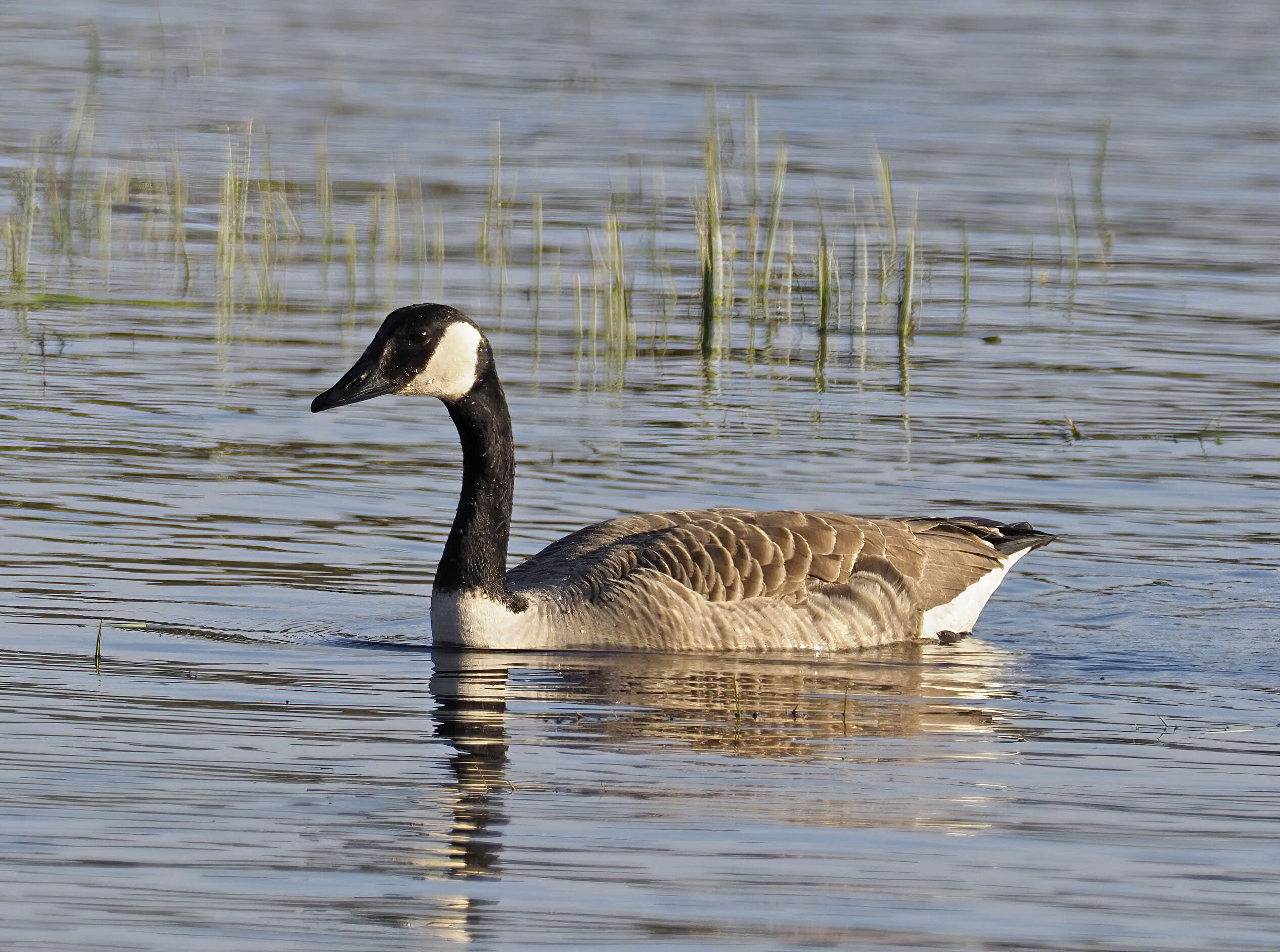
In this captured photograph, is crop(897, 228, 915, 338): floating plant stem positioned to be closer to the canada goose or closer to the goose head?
the canada goose

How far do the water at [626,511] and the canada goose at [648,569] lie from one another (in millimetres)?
224

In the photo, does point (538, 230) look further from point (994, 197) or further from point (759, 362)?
point (994, 197)

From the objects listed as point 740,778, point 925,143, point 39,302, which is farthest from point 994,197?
point 740,778

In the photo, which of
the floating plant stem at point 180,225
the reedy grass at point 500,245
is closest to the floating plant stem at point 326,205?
the reedy grass at point 500,245

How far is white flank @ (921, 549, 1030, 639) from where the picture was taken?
11.8m

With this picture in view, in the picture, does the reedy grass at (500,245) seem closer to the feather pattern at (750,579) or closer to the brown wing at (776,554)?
the brown wing at (776,554)

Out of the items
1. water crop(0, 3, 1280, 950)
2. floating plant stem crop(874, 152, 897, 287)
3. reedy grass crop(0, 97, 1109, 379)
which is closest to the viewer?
water crop(0, 3, 1280, 950)

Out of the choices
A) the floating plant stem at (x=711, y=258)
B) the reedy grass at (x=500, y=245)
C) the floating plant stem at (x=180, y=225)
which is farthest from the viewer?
the floating plant stem at (x=180, y=225)

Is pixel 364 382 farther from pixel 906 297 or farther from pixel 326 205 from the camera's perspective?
pixel 326 205

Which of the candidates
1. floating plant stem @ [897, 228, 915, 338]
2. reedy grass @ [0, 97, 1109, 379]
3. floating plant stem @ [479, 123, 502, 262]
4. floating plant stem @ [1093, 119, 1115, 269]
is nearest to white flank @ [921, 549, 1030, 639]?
reedy grass @ [0, 97, 1109, 379]

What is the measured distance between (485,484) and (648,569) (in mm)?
927

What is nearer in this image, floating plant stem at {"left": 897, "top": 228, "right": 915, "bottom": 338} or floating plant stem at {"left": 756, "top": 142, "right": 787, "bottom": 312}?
floating plant stem at {"left": 897, "top": 228, "right": 915, "bottom": 338}

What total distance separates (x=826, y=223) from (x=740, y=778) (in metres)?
14.4

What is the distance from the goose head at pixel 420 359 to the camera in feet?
35.4
